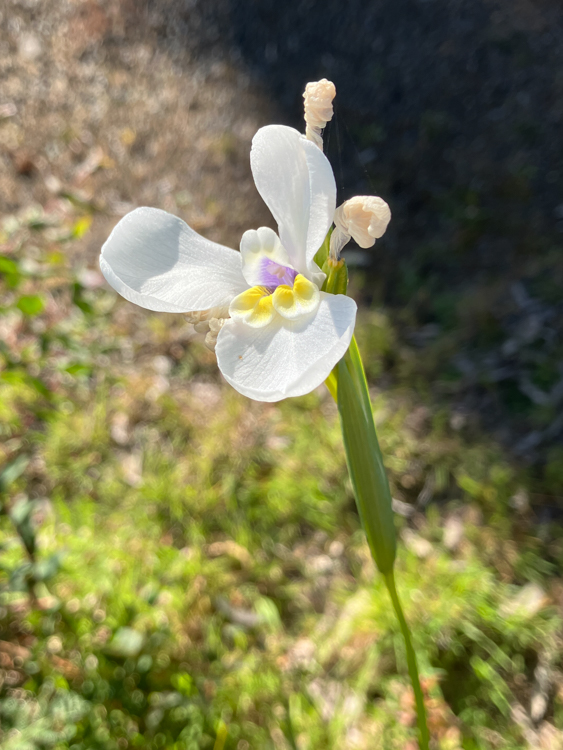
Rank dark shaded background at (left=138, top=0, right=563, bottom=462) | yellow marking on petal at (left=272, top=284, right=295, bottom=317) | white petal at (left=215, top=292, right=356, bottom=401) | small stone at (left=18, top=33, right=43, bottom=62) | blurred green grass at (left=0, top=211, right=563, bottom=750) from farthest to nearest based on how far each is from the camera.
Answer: small stone at (left=18, top=33, right=43, bottom=62) → dark shaded background at (left=138, top=0, right=563, bottom=462) → blurred green grass at (left=0, top=211, right=563, bottom=750) → yellow marking on petal at (left=272, top=284, right=295, bottom=317) → white petal at (left=215, top=292, right=356, bottom=401)

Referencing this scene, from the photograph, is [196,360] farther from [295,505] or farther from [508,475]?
[508,475]

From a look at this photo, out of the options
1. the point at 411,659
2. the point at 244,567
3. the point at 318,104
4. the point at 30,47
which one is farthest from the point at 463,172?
the point at 30,47

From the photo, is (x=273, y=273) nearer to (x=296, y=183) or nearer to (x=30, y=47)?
(x=296, y=183)

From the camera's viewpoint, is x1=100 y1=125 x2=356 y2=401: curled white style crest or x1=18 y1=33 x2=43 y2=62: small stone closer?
x1=100 y1=125 x2=356 y2=401: curled white style crest

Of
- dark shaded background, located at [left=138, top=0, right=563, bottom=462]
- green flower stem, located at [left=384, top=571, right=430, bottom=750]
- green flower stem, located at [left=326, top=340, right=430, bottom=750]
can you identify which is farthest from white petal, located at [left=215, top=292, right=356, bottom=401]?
dark shaded background, located at [left=138, top=0, right=563, bottom=462]

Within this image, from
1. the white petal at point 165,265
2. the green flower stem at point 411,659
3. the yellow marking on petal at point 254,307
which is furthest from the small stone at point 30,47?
the green flower stem at point 411,659

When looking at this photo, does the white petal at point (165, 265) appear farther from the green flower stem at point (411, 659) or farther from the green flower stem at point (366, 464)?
the green flower stem at point (411, 659)

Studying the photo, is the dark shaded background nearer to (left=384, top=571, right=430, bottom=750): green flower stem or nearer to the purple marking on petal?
(left=384, top=571, right=430, bottom=750): green flower stem

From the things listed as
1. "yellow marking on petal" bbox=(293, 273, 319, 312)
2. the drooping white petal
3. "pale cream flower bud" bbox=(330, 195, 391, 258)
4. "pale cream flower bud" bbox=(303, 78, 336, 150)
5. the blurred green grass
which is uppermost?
"pale cream flower bud" bbox=(303, 78, 336, 150)

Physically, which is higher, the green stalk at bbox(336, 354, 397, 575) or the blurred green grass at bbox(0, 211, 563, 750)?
the green stalk at bbox(336, 354, 397, 575)
